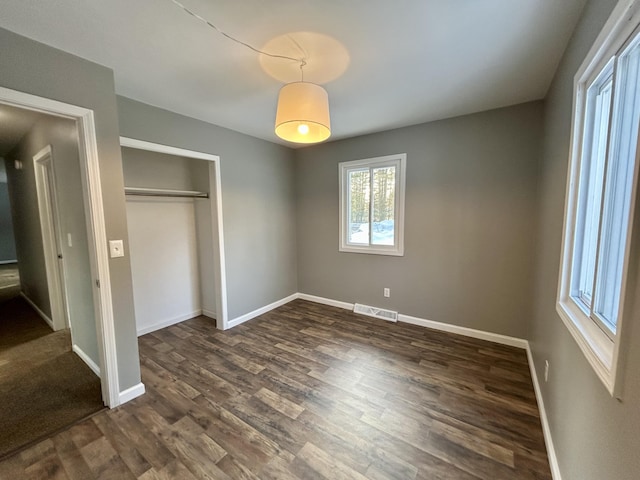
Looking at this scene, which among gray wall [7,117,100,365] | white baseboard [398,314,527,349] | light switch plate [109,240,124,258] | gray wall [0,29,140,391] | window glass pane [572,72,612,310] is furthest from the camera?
white baseboard [398,314,527,349]

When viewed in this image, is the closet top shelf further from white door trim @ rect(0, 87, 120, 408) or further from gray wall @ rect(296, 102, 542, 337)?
gray wall @ rect(296, 102, 542, 337)

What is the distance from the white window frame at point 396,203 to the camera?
3.28m

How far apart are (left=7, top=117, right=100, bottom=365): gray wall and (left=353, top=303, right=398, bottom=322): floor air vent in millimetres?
2957

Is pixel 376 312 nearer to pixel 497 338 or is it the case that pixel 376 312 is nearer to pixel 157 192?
pixel 497 338

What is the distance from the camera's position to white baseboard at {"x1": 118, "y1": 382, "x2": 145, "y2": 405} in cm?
200

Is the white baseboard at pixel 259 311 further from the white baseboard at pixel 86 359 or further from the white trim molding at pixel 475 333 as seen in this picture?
the white baseboard at pixel 86 359

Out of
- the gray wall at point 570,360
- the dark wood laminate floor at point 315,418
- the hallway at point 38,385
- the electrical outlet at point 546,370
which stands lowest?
the dark wood laminate floor at point 315,418

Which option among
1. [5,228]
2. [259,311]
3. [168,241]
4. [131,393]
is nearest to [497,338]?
[259,311]

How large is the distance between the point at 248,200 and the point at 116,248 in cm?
177

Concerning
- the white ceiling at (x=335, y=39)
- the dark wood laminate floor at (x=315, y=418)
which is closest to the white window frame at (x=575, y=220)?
the white ceiling at (x=335, y=39)

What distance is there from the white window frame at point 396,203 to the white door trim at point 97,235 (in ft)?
8.95

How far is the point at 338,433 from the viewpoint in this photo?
1.71m

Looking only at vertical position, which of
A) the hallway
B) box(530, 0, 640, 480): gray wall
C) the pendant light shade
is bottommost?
the hallway

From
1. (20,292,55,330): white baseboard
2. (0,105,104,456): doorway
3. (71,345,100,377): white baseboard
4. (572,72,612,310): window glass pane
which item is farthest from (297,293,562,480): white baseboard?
(20,292,55,330): white baseboard
